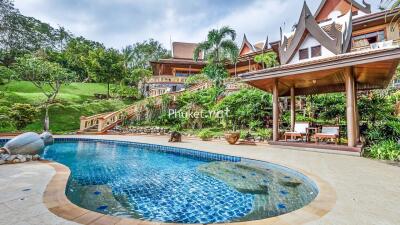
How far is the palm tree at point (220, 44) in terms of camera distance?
1948 centimetres

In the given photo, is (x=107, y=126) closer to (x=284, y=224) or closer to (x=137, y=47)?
(x=284, y=224)

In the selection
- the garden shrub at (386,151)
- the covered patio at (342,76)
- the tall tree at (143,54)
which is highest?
the tall tree at (143,54)

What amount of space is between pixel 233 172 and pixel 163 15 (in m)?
11.6

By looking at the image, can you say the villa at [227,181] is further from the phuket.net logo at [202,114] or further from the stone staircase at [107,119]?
the stone staircase at [107,119]

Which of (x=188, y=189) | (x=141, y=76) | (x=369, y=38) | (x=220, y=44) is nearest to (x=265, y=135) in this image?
(x=188, y=189)

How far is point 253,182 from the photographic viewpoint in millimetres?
5391

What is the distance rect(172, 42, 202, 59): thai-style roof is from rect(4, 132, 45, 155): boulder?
2999cm

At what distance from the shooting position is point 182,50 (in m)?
36.2

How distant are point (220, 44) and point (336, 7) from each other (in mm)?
13833

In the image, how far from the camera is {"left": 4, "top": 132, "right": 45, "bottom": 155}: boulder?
670cm

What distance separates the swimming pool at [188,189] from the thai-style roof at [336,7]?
2311cm

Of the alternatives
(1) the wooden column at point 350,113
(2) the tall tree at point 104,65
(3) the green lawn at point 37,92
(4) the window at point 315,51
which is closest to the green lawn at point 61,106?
(3) the green lawn at point 37,92

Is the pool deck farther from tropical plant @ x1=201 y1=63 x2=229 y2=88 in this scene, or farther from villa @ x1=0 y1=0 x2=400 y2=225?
tropical plant @ x1=201 y1=63 x2=229 y2=88

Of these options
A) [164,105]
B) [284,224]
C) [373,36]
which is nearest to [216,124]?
[164,105]
